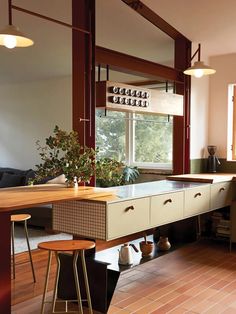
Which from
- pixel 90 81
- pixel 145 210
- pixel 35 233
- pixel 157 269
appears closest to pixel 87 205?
pixel 145 210

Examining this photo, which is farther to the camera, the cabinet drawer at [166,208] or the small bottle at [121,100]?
the small bottle at [121,100]

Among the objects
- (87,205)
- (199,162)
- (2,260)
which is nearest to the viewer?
(2,260)

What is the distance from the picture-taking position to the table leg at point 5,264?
2283 mm

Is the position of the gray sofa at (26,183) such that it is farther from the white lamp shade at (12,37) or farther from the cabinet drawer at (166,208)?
the white lamp shade at (12,37)

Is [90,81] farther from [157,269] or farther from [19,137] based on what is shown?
[19,137]

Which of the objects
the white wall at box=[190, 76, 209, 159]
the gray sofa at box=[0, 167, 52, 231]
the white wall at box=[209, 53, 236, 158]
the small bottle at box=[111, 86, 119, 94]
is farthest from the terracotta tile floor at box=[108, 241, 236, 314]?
the gray sofa at box=[0, 167, 52, 231]

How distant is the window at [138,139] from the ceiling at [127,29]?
3.00 feet

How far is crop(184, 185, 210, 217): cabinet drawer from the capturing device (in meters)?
3.63

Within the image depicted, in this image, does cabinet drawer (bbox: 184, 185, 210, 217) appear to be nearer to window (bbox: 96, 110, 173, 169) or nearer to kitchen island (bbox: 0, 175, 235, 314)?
kitchen island (bbox: 0, 175, 235, 314)

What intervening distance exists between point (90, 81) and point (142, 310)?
6.22 ft

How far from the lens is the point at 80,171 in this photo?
289cm

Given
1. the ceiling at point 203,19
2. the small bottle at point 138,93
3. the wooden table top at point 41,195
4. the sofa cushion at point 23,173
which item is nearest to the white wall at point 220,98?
the ceiling at point 203,19

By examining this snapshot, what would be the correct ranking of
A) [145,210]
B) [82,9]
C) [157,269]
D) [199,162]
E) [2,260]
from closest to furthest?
[2,260] < [145,210] < [82,9] < [157,269] < [199,162]

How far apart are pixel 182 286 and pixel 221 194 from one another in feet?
4.24
